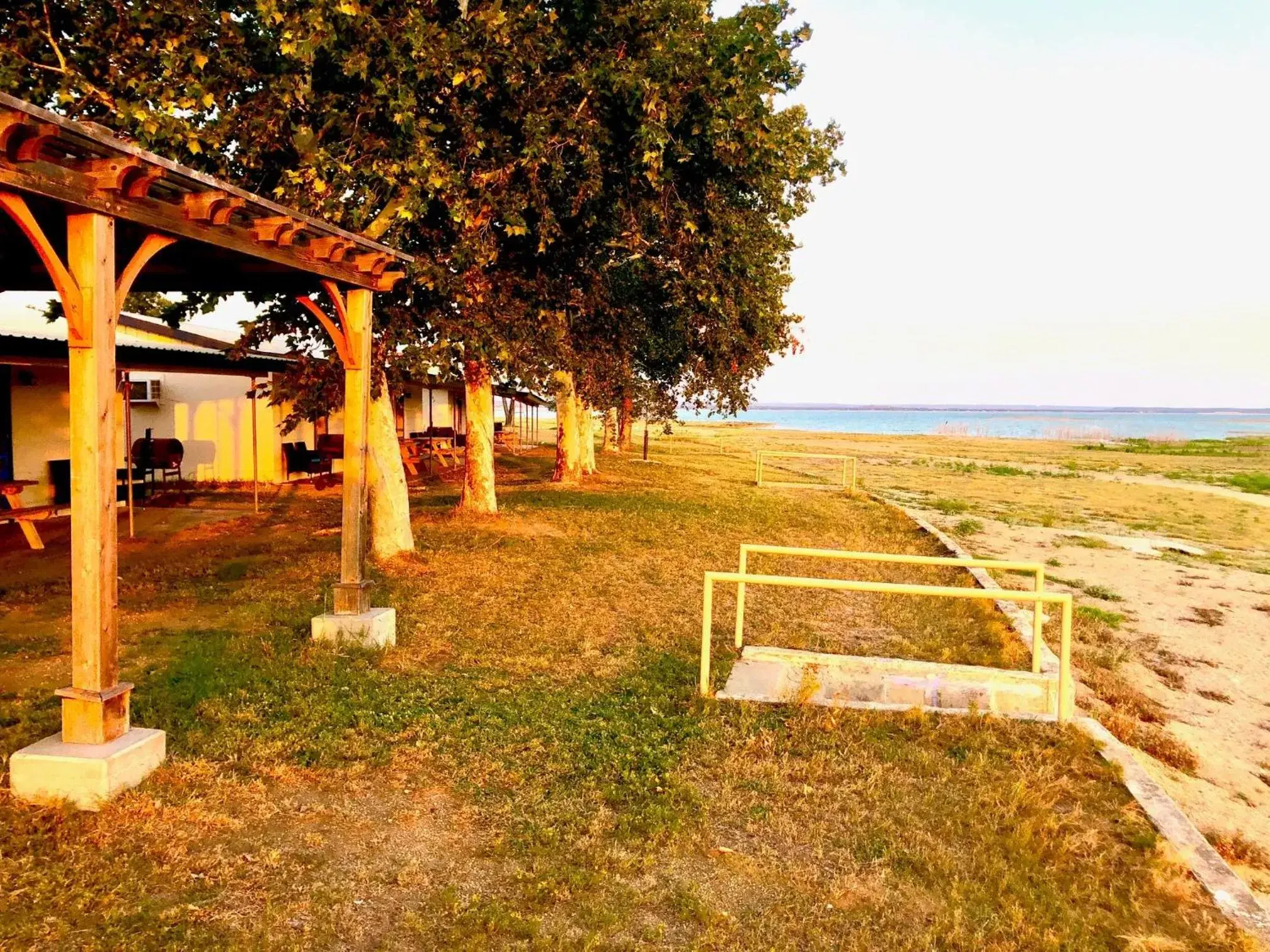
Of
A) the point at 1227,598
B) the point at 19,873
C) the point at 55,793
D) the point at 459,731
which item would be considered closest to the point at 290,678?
the point at 459,731

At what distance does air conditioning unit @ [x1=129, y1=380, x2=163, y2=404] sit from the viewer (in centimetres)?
1655

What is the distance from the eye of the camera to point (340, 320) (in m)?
6.75

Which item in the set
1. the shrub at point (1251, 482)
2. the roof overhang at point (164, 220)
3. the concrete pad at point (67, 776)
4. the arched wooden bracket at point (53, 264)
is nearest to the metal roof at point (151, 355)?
the roof overhang at point (164, 220)

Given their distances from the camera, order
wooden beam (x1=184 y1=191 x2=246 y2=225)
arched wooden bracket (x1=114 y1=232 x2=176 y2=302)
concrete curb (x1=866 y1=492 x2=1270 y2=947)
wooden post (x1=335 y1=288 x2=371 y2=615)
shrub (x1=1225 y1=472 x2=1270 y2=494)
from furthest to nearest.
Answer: shrub (x1=1225 y1=472 x2=1270 y2=494) < wooden post (x1=335 y1=288 x2=371 y2=615) < wooden beam (x1=184 y1=191 x2=246 y2=225) < arched wooden bracket (x1=114 y1=232 x2=176 y2=302) < concrete curb (x1=866 y1=492 x2=1270 y2=947)

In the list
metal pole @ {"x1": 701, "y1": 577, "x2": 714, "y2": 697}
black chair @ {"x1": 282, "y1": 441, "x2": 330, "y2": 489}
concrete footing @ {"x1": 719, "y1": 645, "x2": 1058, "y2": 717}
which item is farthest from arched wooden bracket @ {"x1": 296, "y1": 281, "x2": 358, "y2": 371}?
black chair @ {"x1": 282, "y1": 441, "x2": 330, "y2": 489}

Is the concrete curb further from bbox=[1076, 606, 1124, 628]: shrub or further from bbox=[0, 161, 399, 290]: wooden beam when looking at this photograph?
bbox=[0, 161, 399, 290]: wooden beam

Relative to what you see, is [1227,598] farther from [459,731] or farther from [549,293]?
[459,731]

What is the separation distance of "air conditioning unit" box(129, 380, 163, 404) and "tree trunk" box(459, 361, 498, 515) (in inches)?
301

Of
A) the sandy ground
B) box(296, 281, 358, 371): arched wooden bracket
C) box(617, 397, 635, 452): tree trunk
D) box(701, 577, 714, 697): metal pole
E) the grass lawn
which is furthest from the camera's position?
box(617, 397, 635, 452): tree trunk

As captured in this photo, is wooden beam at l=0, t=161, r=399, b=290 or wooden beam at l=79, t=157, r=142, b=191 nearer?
wooden beam at l=0, t=161, r=399, b=290

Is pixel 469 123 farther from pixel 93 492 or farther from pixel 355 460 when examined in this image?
pixel 93 492

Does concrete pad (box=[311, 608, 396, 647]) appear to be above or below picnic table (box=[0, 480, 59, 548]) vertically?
below

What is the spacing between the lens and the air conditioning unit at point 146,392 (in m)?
16.5

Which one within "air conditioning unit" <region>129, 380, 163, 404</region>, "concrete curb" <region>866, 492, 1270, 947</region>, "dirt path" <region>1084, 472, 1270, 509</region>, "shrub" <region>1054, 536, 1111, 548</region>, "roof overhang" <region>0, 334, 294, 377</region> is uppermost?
"roof overhang" <region>0, 334, 294, 377</region>
